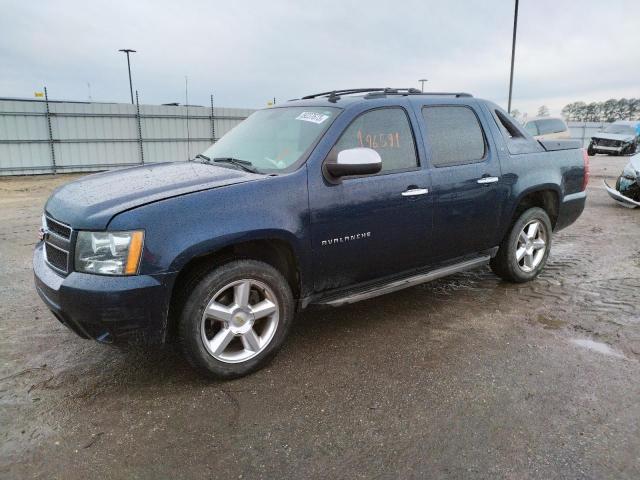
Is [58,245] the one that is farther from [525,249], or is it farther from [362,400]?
[525,249]

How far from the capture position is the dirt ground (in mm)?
2318

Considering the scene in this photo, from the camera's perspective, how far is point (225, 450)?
2408 millimetres

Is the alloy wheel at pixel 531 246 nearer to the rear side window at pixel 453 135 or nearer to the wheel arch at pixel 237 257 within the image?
the rear side window at pixel 453 135

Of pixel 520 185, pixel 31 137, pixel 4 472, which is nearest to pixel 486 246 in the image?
pixel 520 185

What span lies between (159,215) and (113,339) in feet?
2.46

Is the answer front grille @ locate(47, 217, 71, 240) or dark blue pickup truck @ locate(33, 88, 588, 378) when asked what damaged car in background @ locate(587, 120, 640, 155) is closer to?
dark blue pickup truck @ locate(33, 88, 588, 378)

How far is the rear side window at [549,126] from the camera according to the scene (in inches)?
655

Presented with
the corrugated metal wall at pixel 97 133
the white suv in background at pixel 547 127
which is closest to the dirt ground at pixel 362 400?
the white suv in background at pixel 547 127

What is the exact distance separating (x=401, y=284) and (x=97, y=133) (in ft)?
57.8

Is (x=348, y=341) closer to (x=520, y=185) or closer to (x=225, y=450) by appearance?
(x=225, y=450)

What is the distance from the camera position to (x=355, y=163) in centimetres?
314

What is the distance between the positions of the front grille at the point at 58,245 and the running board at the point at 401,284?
1602 millimetres

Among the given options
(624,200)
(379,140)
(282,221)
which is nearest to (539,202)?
(379,140)

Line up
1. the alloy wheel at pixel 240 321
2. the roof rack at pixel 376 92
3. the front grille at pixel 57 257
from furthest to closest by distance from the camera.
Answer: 1. the roof rack at pixel 376 92
2. the alloy wheel at pixel 240 321
3. the front grille at pixel 57 257
